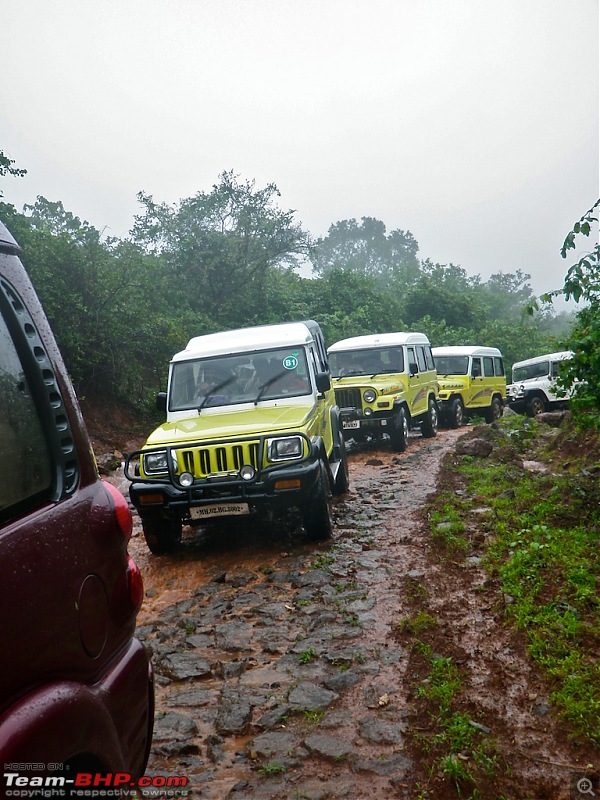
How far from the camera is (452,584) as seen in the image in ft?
16.8

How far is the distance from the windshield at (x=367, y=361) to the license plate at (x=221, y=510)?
24.8 ft

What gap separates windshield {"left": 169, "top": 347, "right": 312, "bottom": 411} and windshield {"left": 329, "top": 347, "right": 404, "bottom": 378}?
6005 millimetres

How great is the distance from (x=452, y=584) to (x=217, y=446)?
2218 mm

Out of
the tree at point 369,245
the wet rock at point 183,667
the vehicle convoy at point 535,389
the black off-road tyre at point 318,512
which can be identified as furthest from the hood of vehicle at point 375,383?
the tree at point 369,245

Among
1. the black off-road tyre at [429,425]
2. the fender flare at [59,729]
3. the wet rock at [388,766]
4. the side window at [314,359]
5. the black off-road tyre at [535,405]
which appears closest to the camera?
the fender flare at [59,729]

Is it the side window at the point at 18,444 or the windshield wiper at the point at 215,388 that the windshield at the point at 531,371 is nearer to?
the windshield wiper at the point at 215,388

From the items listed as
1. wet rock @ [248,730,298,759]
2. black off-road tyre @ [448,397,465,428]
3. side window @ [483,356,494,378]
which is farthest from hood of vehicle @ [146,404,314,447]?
side window @ [483,356,494,378]

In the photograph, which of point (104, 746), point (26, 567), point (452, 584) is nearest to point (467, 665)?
point (452, 584)

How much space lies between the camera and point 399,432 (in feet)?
39.3

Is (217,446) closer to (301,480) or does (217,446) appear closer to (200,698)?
(301,480)

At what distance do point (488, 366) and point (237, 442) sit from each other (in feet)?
47.3

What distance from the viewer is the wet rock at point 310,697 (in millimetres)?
3436

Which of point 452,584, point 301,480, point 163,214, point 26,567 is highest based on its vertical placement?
point 163,214

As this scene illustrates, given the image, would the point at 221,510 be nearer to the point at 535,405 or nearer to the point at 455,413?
the point at 455,413
